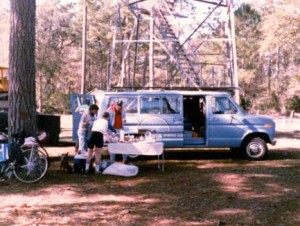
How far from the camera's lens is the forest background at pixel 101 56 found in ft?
136

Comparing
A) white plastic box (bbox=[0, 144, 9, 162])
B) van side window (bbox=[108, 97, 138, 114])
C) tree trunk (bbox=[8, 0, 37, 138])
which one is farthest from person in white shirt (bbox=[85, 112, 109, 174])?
van side window (bbox=[108, 97, 138, 114])

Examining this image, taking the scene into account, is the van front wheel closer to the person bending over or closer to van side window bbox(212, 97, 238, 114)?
van side window bbox(212, 97, 238, 114)

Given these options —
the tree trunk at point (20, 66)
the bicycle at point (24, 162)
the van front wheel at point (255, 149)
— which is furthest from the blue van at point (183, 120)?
the bicycle at point (24, 162)

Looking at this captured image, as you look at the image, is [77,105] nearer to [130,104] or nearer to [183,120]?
[130,104]

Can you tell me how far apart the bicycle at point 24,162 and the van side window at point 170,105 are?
3800mm

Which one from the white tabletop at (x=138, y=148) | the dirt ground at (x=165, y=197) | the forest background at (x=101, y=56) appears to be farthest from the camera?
the forest background at (x=101, y=56)

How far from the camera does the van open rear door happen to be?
12219 millimetres

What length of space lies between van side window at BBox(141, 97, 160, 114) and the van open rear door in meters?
1.44

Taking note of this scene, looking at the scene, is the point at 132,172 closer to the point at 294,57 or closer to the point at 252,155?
the point at 252,155

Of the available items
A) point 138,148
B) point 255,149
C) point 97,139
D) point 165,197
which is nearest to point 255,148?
point 255,149

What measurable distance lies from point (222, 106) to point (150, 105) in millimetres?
1917

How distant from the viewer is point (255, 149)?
1244 centimetres

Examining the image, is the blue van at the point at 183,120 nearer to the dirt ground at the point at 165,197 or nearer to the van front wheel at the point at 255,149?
the van front wheel at the point at 255,149

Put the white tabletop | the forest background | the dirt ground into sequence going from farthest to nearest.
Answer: the forest background
the white tabletop
the dirt ground
